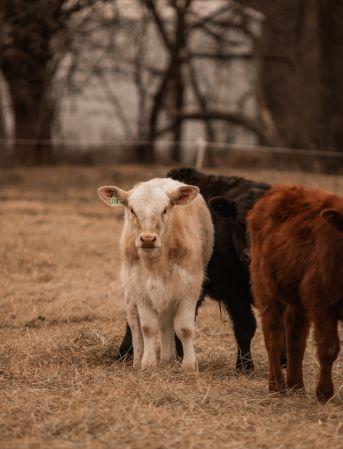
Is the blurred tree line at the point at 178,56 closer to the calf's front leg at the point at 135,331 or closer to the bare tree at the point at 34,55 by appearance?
→ the bare tree at the point at 34,55

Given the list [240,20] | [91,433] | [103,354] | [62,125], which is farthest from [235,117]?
[91,433]

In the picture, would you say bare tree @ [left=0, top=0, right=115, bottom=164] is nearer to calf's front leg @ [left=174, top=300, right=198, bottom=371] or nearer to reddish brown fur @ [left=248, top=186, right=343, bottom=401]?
calf's front leg @ [left=174, top=300, right=198, bottom=371]

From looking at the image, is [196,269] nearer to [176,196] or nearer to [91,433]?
[176,196]

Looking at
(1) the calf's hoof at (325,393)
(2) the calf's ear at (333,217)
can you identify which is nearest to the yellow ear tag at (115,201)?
(2) the calf's ear at (333,217)

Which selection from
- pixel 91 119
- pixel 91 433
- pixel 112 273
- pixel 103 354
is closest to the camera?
pixel 91 433

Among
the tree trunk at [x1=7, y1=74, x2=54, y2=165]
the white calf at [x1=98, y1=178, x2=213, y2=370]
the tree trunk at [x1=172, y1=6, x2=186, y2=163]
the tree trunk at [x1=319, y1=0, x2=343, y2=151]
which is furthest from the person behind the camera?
the tree trunk at [x1=319, y1=0, x2=343, y2=151]

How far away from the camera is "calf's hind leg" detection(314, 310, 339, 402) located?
16.1 ft

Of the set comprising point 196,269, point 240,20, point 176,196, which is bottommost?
point 196,269

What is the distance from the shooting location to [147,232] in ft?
18.6

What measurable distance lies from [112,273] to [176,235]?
4.07 metres

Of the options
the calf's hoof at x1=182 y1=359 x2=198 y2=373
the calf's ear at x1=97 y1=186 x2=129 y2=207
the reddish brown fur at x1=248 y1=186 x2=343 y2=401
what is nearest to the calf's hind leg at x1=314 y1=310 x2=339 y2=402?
the reddish brown fur at x1=248 y1=186 x2=343 y2=401

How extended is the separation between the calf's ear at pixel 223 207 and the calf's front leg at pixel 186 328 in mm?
816

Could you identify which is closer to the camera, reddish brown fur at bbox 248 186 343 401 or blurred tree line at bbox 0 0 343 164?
reddish brown fur at bbox 248 186 343 401

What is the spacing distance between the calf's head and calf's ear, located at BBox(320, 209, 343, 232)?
1.33 m
